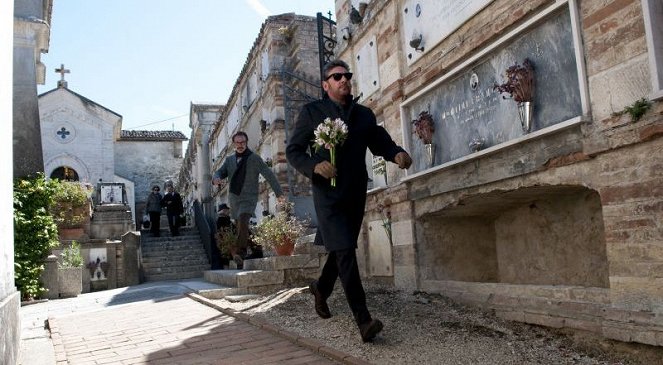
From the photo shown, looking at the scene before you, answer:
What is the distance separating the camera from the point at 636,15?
3340mm

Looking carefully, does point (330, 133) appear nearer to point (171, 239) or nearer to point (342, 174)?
point (342, 174)

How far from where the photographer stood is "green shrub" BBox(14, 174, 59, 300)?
9500mm

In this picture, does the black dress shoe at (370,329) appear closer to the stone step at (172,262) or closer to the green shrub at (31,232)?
the green shrub at (31,232)

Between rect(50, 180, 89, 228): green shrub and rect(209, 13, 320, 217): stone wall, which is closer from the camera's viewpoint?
rect(50, 180, 89, 228): green shrub

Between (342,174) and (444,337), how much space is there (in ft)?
4.72

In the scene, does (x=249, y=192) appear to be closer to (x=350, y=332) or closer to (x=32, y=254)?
(x=350, y=332)

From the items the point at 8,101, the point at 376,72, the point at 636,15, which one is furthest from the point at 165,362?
the point at 376,72

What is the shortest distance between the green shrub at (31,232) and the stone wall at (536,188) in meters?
6.26

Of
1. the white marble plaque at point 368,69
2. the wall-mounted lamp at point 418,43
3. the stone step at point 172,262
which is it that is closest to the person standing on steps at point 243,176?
the white marble plaque at point 368,69

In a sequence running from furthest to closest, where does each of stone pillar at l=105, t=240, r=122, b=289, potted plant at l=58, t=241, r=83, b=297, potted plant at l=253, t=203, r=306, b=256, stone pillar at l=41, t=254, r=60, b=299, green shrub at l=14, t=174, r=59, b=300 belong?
stone pillar at l=105, t=240, r=122, b=289
potted plant at l=58, t=241, r=83, b=297
stone pillar at l=41, t=254, r=60, b=299
green shrub at l=14, t=174, r=59, b=300
potted plant at l=253, t=203, r=306, b=256

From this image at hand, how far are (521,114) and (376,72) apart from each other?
323 centimetres

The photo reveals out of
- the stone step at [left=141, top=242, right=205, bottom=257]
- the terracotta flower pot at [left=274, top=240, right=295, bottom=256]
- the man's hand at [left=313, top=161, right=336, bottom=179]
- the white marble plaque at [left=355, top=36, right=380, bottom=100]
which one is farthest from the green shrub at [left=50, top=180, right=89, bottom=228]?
the man's hand at [left=313, top=161, right=336, bottom=179]

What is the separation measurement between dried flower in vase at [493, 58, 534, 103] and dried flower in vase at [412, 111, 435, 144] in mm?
1434

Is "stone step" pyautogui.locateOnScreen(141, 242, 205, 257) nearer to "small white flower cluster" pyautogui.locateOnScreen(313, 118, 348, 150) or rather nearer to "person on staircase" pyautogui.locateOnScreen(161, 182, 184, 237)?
"person on staircase" pyautogui.locateOnScreen(161, 182, 184, 237)
